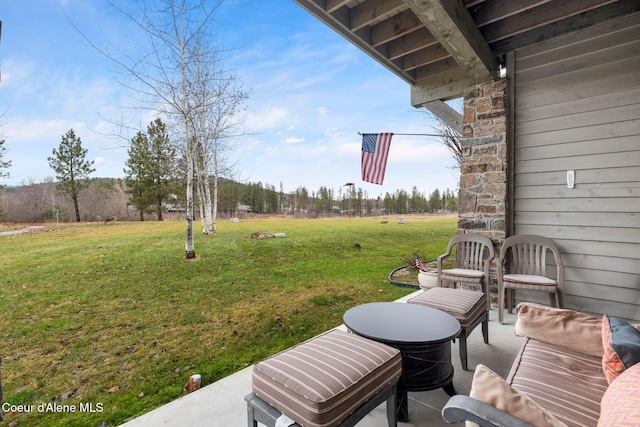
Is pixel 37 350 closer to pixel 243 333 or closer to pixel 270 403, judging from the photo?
pixel 243 333

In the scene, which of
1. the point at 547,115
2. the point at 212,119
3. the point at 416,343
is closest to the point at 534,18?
the point at 547,115

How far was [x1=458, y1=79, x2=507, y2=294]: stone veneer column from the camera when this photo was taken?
3.05 m

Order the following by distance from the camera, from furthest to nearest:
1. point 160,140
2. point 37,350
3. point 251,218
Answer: point 251,218 → point 160,140 → point 37,350

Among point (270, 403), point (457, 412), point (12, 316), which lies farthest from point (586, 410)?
point (12, 316)

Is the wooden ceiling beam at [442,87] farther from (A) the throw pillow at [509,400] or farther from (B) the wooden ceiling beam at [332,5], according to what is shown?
(A) the throw pillow at [509,400]

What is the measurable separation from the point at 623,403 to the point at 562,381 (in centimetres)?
60

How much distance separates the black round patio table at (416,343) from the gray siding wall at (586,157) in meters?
1.92

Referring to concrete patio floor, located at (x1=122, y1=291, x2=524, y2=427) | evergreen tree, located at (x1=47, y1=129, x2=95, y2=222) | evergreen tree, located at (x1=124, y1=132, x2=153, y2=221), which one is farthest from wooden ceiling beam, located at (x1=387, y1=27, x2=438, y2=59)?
evergreen tree, located at (x1=124, y1=132, x2=153, y2=221)

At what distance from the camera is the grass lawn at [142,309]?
1.95 metres

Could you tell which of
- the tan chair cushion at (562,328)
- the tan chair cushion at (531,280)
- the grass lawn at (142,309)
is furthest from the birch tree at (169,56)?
the tan chair cushion at (562,328)

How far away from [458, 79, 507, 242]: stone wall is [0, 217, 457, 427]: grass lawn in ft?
5.01

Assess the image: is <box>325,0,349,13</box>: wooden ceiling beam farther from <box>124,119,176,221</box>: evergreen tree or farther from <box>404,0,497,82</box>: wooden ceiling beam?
<box>124,119,176,221</box>: evergreen tree

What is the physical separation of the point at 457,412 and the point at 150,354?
2.50 metres

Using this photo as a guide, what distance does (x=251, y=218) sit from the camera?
29.0ft
